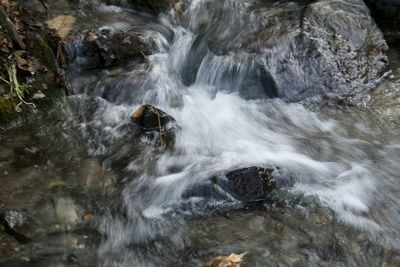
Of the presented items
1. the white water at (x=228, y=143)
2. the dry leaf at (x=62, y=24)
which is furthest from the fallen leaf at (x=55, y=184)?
the dry leaf at (x=62, y=24)

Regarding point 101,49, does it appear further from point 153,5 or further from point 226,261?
point 226,261

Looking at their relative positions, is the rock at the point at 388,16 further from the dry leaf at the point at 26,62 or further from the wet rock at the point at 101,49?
the dry leaf at the point at 26,62

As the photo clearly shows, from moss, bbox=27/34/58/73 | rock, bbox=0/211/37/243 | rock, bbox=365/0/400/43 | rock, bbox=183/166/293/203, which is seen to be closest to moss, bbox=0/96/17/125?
moss, bbox=27/34/58/73

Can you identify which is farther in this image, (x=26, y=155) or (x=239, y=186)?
(x=26, y=155)

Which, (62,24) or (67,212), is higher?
(62,24)

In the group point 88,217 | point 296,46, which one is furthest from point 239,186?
point 296,46

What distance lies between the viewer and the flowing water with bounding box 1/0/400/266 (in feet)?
13.5

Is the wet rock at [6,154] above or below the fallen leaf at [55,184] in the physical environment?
above

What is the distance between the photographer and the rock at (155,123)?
5.58 m

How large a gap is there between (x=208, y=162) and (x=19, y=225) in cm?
206

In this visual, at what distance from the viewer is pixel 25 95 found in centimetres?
555

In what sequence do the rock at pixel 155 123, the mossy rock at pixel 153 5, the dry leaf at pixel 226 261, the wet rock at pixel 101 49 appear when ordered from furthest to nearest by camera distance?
the mossy rock at pixel 153 5 < the wet rock at pixel 101 49 < the rock at pixel 155 123 < the dry leaf at pixel 226 261

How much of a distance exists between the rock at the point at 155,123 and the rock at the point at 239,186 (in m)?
1.06

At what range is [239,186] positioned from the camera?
179 inches
